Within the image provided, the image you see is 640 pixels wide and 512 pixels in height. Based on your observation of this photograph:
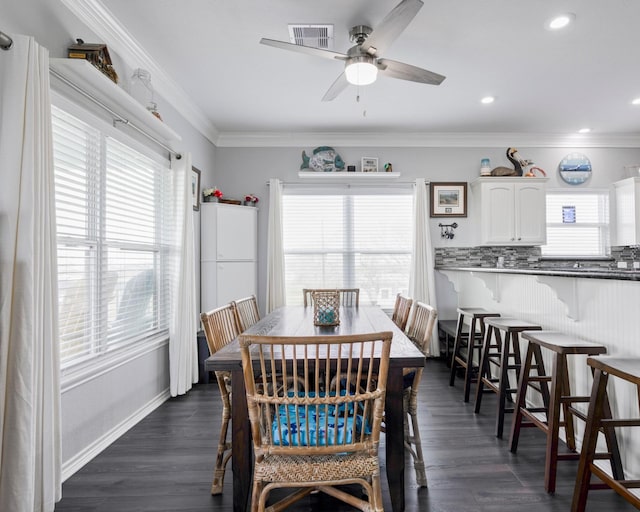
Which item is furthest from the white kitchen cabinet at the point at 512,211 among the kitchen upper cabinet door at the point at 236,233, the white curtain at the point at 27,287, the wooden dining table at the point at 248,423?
the white curtain at the point at 27,287

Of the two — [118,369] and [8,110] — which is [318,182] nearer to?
[118,369]

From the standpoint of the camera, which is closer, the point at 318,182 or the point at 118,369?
the point at 118,369

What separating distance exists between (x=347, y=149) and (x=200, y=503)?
3.88 m

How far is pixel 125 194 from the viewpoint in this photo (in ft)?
8.80

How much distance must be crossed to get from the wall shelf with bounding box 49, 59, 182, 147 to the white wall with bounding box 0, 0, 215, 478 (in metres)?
0.16

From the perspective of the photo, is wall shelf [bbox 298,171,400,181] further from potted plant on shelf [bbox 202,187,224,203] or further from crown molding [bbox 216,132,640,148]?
potted plant on shelf [bbox 202,187,224,203]

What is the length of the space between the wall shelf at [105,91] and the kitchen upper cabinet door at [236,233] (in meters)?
1.29

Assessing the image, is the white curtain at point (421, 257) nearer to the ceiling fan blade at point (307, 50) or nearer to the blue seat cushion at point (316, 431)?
the ceiling fan blade at point (307, 50)

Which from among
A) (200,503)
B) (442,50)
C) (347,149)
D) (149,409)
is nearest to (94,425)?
(149,409)

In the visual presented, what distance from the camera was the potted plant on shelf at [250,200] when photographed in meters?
4.38

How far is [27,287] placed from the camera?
1.56m

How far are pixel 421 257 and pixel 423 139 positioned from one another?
57.5 inches

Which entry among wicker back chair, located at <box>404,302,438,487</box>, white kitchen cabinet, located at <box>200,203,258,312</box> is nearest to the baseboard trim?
white kitchen cabinet, located at <box>200,203,258,312</box>

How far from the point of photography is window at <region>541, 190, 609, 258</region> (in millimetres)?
4672
